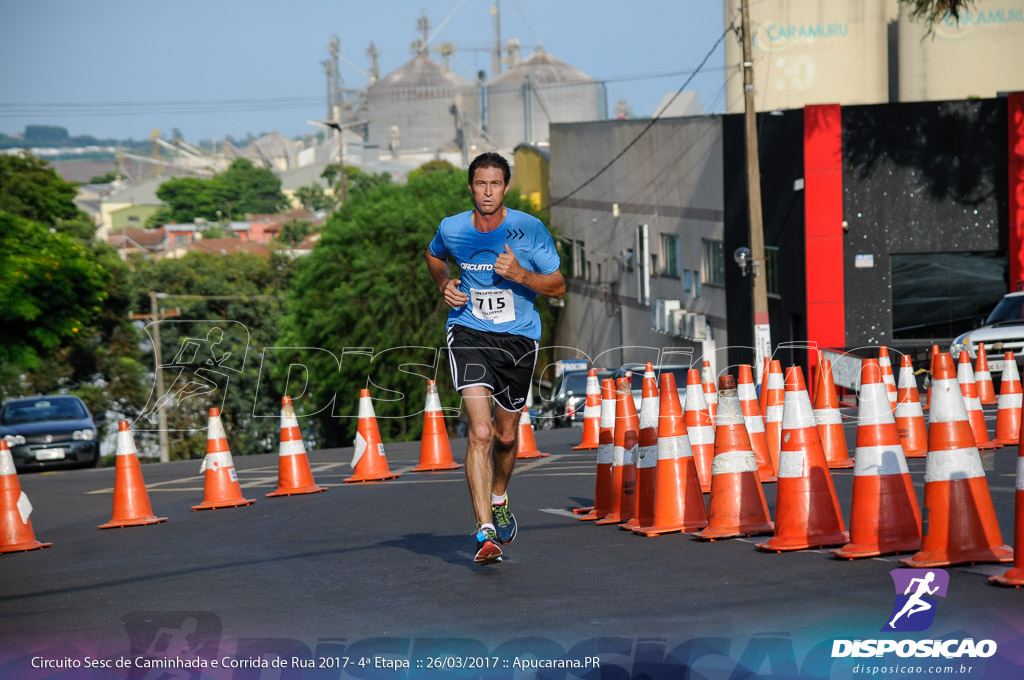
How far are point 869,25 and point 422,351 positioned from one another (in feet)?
117

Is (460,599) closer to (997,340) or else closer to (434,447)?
(434,447)

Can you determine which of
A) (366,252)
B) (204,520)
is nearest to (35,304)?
(366,252)

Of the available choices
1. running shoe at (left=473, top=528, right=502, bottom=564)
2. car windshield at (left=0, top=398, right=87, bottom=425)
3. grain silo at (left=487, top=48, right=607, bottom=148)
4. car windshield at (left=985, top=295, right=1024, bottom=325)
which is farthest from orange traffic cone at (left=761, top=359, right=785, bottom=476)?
grain silo at (left=487, top=48, right=607, bottom=148)

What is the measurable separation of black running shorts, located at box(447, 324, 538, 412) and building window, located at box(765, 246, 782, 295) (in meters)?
28.9

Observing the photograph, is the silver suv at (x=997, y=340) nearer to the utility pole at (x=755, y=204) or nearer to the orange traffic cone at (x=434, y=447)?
the utility pole at (x=755, y=204)

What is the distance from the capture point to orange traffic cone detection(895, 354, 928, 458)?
9.05m

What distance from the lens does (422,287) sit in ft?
154

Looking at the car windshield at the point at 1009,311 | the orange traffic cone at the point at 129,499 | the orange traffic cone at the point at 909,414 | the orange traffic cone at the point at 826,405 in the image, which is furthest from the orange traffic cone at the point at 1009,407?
the car windshield at the point at 1009,311

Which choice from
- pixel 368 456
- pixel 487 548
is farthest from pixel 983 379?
→ pixel 487 548

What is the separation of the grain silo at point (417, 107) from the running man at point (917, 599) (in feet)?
589

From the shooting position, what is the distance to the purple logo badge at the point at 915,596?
543cm

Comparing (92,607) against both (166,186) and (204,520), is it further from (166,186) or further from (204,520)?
(166,186)

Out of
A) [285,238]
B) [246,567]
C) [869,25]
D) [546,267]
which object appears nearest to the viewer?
[546,267]

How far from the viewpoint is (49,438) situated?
24.8 metres
